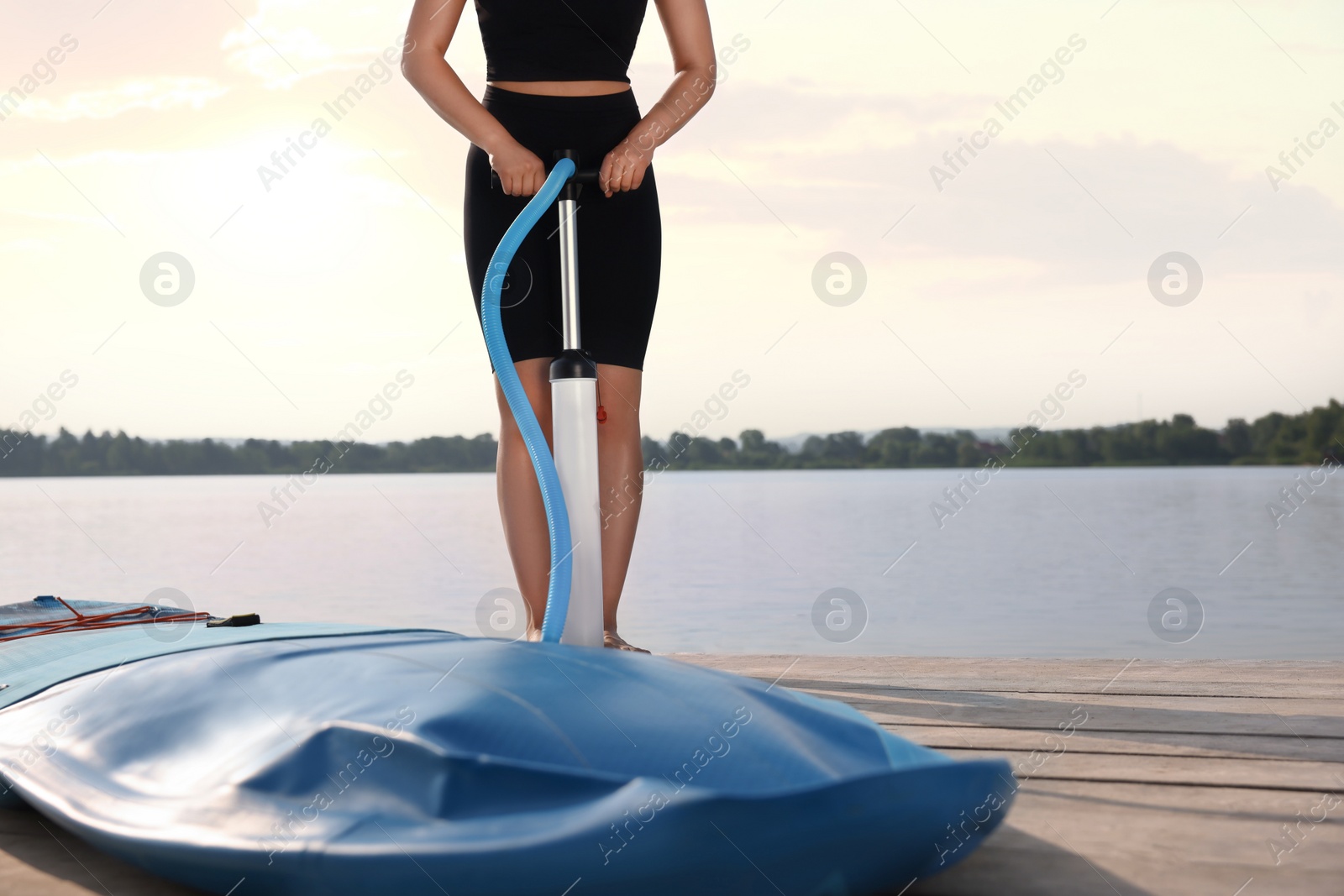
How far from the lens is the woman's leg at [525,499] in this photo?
168 centimetres

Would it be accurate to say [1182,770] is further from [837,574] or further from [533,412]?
[837,574]

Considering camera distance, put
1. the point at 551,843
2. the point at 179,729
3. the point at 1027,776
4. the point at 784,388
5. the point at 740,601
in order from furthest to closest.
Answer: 1. the point at 784,388
2. the point at 740,601
3. the point at 1027,776
4. the point at 179,729
5. the point at 551,843

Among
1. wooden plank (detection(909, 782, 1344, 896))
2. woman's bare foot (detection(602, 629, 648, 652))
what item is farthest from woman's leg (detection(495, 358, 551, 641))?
wooden plank (detection(909, 782, 1344, 896))

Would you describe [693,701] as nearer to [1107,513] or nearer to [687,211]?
[687,211]

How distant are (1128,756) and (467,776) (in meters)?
0.87

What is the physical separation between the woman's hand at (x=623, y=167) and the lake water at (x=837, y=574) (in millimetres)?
2295

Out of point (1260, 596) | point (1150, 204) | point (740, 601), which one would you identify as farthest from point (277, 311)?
point (1150, 204)

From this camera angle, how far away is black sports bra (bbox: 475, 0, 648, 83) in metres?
1.72

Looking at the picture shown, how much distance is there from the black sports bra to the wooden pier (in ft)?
3.80

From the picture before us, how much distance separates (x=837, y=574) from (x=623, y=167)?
4663 millimetres

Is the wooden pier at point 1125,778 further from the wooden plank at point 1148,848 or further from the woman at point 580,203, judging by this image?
the woman at point 580,203

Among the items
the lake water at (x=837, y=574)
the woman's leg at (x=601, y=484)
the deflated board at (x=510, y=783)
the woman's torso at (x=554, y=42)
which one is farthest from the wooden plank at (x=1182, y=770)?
the lake water at (x=837, y=574)

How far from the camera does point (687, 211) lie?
5125mm

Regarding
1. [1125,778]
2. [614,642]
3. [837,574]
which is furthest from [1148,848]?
[837,574]
